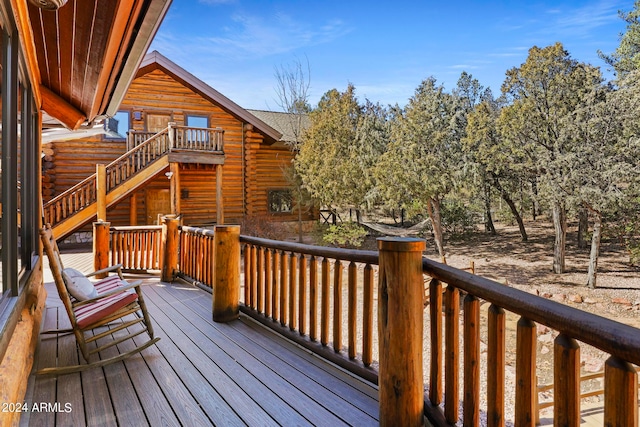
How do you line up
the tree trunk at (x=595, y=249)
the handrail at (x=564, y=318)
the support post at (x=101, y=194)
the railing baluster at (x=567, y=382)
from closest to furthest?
the handrail at (x=564, y=318)
the railing baluster at (x=567, y=382)
the support post at (x=101, y=194)
the tree trunk at (x=595, y=249)

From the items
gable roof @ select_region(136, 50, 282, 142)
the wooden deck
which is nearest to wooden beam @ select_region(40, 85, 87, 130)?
the wooden deck

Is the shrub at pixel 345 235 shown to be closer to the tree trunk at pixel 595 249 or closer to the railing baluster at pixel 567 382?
the tree trunk at pixel 595 249

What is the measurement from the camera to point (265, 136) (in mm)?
15289

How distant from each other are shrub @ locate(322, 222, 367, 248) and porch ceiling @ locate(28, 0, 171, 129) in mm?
10760

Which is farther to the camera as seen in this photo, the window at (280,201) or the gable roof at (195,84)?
the window at (280,201)

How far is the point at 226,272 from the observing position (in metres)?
3.74

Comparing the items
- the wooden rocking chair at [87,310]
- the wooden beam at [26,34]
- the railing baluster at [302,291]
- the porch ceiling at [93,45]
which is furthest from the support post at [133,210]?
the railing baluster at [302,291]

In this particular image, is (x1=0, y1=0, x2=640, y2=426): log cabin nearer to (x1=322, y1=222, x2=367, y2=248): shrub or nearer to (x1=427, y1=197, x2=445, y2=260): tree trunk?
(x1=322, y1=222, x2=367, y2=248): shrub

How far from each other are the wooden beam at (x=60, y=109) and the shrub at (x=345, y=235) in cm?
1006

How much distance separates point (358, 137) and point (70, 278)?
13.6 meters

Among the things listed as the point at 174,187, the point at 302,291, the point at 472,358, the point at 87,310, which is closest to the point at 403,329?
the point at 472,358

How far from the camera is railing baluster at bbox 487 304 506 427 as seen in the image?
1483 mm

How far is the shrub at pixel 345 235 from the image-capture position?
14.6 meters

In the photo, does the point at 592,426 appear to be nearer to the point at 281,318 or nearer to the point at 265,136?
the point at 281,318
